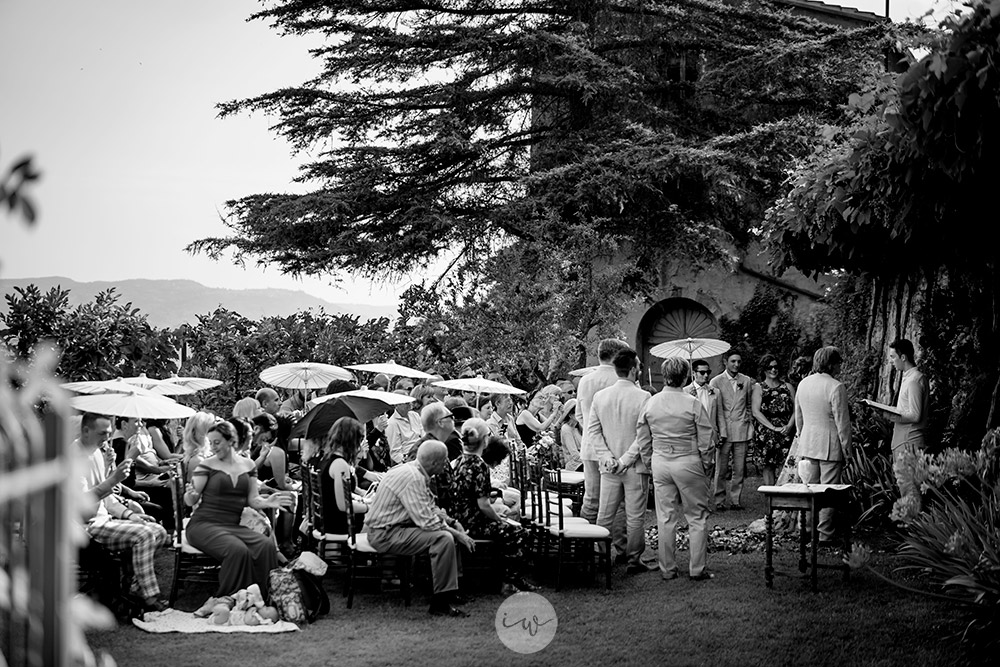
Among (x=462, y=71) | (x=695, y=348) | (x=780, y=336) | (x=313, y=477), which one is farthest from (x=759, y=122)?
(x=313, y=477)

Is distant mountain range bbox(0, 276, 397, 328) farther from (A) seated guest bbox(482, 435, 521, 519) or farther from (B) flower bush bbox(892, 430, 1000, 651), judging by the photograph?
(B) flower bush bbox(892, 430, 1000, 651)

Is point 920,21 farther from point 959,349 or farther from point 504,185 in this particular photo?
point 504,185

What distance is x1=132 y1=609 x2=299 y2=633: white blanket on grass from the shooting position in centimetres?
802

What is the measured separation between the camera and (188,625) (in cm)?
810

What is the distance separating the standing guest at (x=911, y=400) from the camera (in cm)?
1036

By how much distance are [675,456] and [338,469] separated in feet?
9.50

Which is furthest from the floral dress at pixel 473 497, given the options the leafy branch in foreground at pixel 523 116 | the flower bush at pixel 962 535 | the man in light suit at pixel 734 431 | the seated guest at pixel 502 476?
the leafy branch in foreground at pixel 523 116

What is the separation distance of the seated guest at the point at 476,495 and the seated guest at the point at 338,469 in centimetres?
90

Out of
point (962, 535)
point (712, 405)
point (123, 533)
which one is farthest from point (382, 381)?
point (962, 535)

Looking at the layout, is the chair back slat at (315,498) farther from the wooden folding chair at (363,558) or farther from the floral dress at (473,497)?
the floral dress at (473,497)

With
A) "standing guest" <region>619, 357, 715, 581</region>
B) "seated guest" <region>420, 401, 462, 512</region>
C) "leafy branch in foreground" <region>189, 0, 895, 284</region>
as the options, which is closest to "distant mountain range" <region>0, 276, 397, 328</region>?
"leafy branch in foreground" <region>189, 0, 895, 284</region>

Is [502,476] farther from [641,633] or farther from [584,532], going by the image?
[641,633]

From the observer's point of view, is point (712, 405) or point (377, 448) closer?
point (377, 448)

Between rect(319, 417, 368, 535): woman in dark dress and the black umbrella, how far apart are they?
44.8 inches
